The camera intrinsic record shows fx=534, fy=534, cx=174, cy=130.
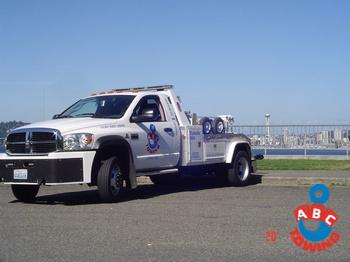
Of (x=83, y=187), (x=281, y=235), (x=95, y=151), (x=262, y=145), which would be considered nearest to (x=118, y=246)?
(x=281, y=235)

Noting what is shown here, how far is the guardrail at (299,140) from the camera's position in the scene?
19719 millimetres

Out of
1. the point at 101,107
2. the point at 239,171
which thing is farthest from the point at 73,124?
the point at 239,171

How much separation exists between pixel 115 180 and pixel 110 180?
0.21 m

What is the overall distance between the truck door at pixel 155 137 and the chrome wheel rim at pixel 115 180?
19.7 inches

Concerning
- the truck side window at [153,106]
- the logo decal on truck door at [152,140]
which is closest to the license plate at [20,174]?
the logo decal on truck door at [152,140]

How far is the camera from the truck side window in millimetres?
10430

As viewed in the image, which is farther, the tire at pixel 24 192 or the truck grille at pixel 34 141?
the tire at pixel 24 192

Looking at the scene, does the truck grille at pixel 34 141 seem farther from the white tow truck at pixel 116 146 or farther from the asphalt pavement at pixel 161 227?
the asphalt pavement at pixel 161 227

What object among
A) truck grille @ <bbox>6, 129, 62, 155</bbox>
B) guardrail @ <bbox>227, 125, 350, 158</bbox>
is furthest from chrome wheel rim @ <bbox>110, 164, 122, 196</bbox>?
guardrail @ <bbox>227, 125, 350, 158</bbox>

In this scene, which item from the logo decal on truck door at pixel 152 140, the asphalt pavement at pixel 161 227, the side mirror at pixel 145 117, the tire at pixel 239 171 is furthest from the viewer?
the tire at pixel 239 171

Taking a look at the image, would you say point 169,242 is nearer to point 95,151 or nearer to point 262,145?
point 95,151

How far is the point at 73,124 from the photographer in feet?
29.8

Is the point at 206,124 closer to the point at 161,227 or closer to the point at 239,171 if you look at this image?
the point at 239,171

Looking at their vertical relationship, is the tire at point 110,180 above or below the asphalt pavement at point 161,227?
above
